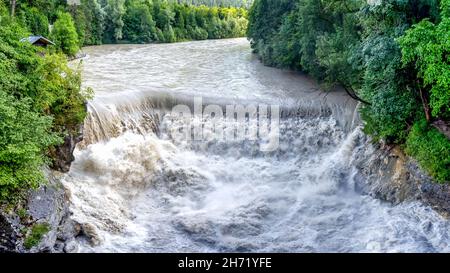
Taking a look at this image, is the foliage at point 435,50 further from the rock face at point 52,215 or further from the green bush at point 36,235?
the green bush at point 36,235

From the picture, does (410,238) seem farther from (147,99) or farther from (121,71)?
(121,71)

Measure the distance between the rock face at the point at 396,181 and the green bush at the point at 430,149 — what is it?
0.25 metres

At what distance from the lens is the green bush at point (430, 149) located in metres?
11.7

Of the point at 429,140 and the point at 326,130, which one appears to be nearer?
the point at 429,140

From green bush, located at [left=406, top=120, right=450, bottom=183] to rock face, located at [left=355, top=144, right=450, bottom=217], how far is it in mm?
246

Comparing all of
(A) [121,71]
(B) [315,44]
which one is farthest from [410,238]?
(A) [121,71]

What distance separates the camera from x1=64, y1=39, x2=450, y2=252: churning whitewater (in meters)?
11.7

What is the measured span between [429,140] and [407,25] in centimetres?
327

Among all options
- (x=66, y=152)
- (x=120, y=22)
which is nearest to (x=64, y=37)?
(x=120, y=22)

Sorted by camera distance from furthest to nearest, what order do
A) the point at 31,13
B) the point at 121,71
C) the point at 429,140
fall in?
1. the point at 31,13
2. the point at 121,71
3. the point at 429,140

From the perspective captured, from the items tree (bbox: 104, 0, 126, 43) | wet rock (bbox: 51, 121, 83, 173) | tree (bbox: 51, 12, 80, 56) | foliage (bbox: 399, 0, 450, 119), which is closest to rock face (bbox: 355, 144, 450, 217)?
foliage (bbox: 399, 0, 450, 119)

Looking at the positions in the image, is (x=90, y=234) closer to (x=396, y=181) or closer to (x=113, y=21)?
(x=396, y=181)

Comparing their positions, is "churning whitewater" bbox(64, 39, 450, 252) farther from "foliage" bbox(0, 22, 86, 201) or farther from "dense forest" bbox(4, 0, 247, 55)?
"dense forest" bbox(4, 0, 247, 55)

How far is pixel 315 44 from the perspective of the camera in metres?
23.5
